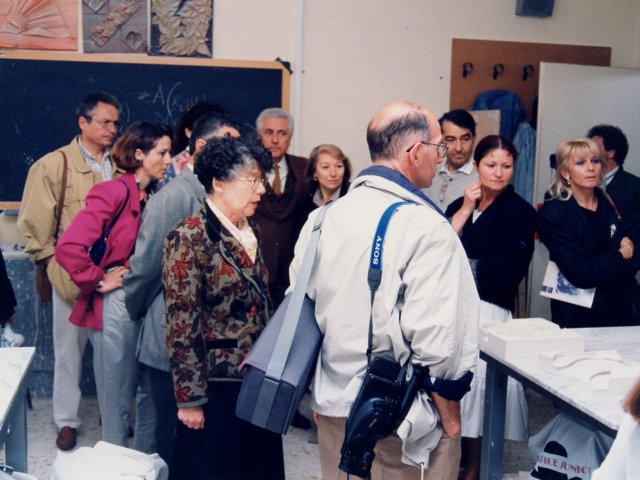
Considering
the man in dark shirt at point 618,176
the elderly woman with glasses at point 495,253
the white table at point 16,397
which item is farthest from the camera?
the man in dark shirt at point 618,176

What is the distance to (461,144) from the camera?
373cm

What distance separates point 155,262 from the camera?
2.59m

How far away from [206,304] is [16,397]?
58 cm

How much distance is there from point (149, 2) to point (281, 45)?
80 cm

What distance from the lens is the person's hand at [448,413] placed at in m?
1.92

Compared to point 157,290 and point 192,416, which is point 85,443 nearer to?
point 157,290

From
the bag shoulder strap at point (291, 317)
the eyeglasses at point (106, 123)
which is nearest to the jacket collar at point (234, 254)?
the bag shoulder strap at point (291, 317)

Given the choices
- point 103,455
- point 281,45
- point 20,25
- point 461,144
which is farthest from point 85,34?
point 103,455

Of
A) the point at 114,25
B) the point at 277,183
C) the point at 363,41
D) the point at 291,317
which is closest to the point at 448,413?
the point at 291,317

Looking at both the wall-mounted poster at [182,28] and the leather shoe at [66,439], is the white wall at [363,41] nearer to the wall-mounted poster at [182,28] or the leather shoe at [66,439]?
the wall-mounted poster at [182,28]

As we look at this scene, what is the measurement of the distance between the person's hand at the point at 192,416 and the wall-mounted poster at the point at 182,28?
2.75 m

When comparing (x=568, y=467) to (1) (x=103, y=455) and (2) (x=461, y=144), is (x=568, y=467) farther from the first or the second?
(2) (x=461, y=144)

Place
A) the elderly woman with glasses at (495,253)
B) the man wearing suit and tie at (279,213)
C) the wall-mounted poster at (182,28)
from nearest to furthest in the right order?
the elderly woman with glasses at (495,253), the man wearing suit and tie at (279,213), the wall-mounted poster at (182,28)

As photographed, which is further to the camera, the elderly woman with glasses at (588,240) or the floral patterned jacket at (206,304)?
the elderly woman with glasses at (588,240)
